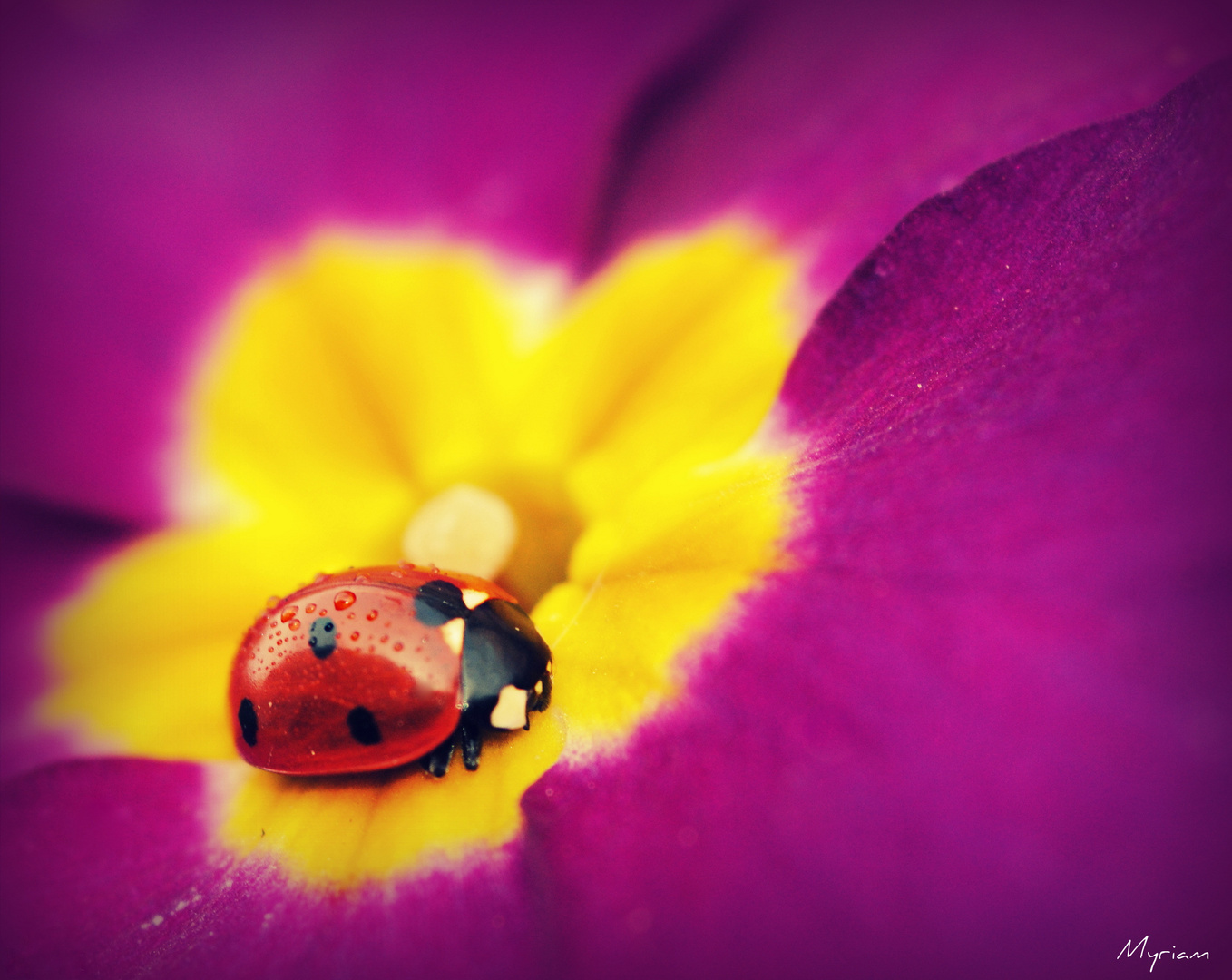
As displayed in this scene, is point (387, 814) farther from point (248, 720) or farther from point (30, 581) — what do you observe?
point (30, 581)

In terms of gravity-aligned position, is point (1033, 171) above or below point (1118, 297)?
above

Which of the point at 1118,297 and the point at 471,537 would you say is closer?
the point at 1118,297

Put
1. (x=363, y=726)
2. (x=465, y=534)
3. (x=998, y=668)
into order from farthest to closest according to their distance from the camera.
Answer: (x=465, y=534), (x=363, y=726), (x=998, y=668)

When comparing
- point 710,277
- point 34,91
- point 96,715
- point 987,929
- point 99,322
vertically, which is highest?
point 34,91

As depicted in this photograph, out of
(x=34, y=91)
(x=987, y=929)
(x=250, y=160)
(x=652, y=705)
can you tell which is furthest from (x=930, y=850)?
(x=34, y=91)

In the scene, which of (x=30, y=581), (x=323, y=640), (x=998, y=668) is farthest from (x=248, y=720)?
(x=998, y=668)

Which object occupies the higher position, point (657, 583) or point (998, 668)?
point (657, 583)

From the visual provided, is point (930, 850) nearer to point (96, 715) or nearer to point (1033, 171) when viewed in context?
point (1033, 171)
